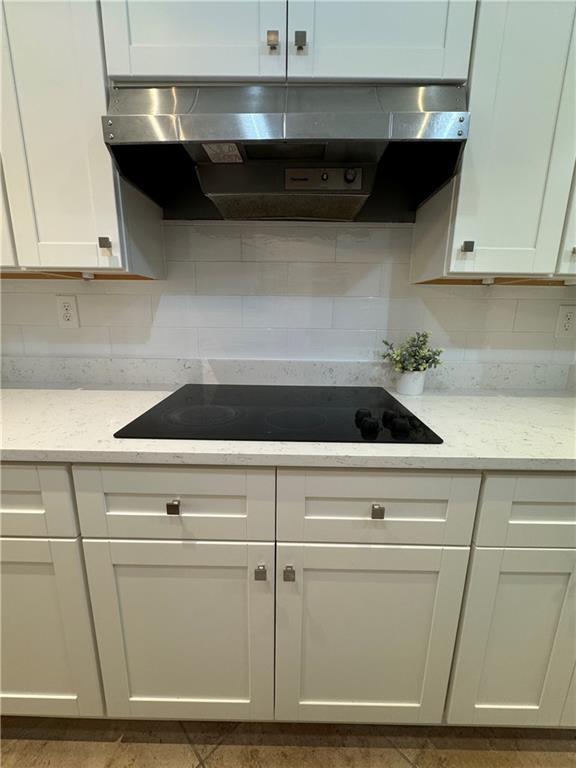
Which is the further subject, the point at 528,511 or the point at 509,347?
the point at 509,347

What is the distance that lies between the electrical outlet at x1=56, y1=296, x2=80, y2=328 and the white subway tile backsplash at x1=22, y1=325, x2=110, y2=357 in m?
0.02

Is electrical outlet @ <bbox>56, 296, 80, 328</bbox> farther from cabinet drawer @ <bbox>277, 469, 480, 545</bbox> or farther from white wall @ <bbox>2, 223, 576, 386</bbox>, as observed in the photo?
cabinet drawer @ <bbox>277, 469, 480, 545</bbox>

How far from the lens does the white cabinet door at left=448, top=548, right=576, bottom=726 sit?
846mm

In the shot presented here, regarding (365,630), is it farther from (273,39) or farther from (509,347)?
(273,39)

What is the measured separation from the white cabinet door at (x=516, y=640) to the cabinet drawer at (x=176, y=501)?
1.90 feet

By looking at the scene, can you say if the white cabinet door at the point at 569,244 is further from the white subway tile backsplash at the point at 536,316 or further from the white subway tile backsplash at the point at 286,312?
the white subway tile backsplash at the point at 286,312

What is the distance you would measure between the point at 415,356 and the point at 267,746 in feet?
4.42

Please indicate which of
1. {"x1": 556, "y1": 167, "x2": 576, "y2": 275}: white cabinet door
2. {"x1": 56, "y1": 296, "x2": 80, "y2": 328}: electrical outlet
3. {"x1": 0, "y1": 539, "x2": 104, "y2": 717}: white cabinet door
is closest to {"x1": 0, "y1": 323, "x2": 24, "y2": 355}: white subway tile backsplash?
{"x1": 56, "y1": 296, "x2": 80, "y2": 328}: electrical outlet

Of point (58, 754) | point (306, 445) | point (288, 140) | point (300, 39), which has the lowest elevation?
point (58, 754)

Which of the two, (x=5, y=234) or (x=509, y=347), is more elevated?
(x=5, y=234)

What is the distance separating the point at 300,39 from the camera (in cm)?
83

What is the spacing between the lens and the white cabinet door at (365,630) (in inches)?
33.1

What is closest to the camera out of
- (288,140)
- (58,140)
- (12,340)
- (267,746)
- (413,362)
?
(288,140)

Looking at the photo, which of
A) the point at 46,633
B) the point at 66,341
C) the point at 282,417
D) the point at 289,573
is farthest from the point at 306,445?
the point at 66,341
